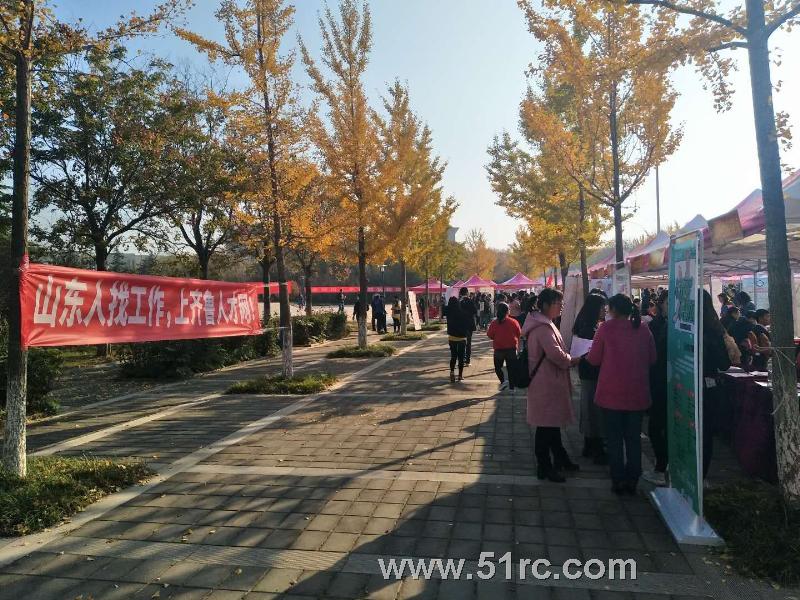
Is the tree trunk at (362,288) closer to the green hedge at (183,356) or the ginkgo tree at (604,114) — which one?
the green hedge at (183,356)

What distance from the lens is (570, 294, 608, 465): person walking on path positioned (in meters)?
5.52

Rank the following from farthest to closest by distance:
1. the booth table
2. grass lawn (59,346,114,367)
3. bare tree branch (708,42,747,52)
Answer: grass lawn (59,346,114,367) → the booth table → bare tree branch (708,42,747,52)

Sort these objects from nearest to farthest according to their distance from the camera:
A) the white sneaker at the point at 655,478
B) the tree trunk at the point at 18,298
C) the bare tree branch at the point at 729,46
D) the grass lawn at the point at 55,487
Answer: the grass lawn at the point at 55,487, the bare tree branch at the point at 729,46, the tree trunk at the point at 18,298, the white sneaker at the point at 655,478

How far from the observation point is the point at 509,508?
14.2 ft

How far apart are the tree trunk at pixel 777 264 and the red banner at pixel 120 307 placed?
616cm

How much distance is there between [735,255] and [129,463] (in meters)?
9.26

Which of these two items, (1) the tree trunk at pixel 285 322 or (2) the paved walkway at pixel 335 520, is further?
(1) the tree trunk at pixel 285 322

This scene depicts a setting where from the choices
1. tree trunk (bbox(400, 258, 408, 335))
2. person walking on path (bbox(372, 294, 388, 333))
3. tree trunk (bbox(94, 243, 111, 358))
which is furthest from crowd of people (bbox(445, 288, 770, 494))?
person walking on path (bbox(372, 294, 388, 333))

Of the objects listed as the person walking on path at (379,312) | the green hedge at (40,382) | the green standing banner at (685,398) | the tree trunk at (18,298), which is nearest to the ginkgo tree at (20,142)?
the tree trunk at (18,298)

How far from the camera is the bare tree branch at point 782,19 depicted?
160 inches

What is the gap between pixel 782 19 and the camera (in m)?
4.12

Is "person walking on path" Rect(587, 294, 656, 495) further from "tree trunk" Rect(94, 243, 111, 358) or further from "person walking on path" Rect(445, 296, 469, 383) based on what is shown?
"tree trunk" Rect(94, 243, 111, 358)

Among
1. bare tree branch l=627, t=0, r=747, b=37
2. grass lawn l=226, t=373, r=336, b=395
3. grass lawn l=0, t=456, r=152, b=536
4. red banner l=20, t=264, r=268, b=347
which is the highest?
bare tree branch l=627, t=0, r=747, b=37

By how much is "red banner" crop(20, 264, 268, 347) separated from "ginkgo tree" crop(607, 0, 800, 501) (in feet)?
18.5
